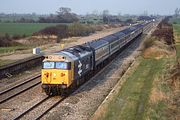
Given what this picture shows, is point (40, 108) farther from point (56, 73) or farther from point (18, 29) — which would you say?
point (18, 29)

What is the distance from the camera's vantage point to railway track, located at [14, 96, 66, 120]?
18720mm

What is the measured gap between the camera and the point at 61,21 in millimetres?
181375

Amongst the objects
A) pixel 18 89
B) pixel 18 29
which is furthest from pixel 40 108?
pixel 18 29

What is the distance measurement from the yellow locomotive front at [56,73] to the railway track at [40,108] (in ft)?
2.51

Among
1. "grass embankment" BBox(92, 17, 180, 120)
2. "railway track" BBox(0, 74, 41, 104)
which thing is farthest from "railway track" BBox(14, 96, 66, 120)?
"grass embankment" BBox(92, 17, 180, 120)

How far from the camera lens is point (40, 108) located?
2045 centimetres

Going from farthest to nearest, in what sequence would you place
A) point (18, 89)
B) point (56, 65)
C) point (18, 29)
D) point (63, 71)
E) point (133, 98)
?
point (18, 29) → point (18, 89) → point (56, 65) → point (63, 71) → point (133, 98)

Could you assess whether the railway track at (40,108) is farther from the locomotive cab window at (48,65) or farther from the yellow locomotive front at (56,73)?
the locomotive cab window at (48,65)

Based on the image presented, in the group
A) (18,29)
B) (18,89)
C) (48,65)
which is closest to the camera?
(48,65)

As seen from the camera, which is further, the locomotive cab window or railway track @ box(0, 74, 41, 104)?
railway track @ box(0, 74, 41, 104)

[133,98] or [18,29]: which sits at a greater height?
[133,98]

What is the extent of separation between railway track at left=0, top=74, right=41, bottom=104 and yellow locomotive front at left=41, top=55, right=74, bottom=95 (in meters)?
2.52

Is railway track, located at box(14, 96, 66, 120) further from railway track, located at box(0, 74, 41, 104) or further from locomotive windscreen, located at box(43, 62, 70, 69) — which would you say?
railway track, located at box(0, 74, 41, 104)

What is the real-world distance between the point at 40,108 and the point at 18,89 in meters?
6.18
